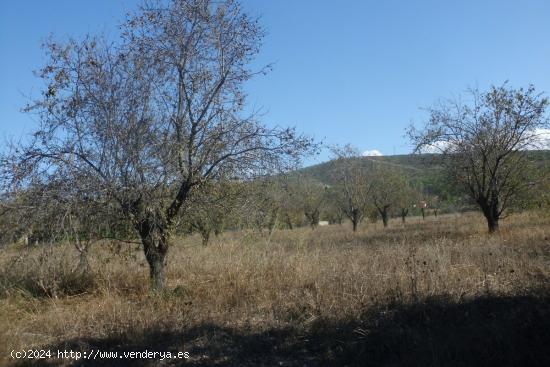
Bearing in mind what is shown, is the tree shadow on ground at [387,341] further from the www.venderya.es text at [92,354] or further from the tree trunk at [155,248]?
the tree trunk at [155,248]

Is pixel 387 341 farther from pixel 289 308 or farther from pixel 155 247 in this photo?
pixel 155 247

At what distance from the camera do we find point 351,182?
106 feet

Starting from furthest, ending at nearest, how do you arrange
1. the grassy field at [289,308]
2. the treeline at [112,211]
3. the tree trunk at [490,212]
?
the tree trunk at [490,212], the treeline at [112,211], the grassy field at [289,308]

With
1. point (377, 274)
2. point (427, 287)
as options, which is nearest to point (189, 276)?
point (377, 274)

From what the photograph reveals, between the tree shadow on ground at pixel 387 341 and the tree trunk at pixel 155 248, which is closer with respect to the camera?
the tree shadow on ground at pixel 387 341

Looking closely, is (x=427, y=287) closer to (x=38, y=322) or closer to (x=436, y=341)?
(x=436, y=341)

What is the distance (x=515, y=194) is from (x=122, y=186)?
1480 cm

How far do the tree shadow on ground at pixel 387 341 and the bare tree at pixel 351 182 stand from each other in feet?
85.6

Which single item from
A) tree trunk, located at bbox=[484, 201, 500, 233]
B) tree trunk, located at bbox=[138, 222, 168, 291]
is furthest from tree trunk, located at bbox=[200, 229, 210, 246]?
tree trunk, located at bbox=[484, 201, 500, 233]

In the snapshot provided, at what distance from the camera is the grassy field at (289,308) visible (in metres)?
4.83

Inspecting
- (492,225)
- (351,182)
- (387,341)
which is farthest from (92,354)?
(351,182)

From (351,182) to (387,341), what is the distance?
1099 inches

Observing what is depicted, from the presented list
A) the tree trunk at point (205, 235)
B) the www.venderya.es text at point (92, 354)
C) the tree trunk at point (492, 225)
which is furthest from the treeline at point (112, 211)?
the tree trunk at point (492, 225)

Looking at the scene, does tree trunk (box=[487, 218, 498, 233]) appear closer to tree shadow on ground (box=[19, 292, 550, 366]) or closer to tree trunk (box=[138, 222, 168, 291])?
tree shadow on ground (box=[19, 292, 550, 366])
